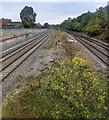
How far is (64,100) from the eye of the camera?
9430 mm

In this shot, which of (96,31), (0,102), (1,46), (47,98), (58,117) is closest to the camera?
(58,117)

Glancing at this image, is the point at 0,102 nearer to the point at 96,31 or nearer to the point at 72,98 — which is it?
the point at 72,98

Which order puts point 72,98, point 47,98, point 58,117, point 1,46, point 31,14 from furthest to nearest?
point 31,14, point 1,46, point 47,98, point 72,98, point 58,117

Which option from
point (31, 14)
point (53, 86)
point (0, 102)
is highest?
point (31, 14)

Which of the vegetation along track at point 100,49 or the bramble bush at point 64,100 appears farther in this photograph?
the vegetation along track at point 100,49

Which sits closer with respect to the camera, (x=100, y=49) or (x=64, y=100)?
(x=64, y=100)

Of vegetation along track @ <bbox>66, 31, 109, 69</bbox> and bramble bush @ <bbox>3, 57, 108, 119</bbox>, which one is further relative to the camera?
vegetation along track @ <bbox>66, 31, 109, 69</bbox>

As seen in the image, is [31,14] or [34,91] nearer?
[34,91]

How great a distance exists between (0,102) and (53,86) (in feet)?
6.89

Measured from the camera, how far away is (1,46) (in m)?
34.6

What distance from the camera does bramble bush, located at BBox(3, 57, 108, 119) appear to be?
8.87 m

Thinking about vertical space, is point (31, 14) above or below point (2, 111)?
above

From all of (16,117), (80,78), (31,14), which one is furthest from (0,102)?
(31,14)

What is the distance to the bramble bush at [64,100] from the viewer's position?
29.1 feet
